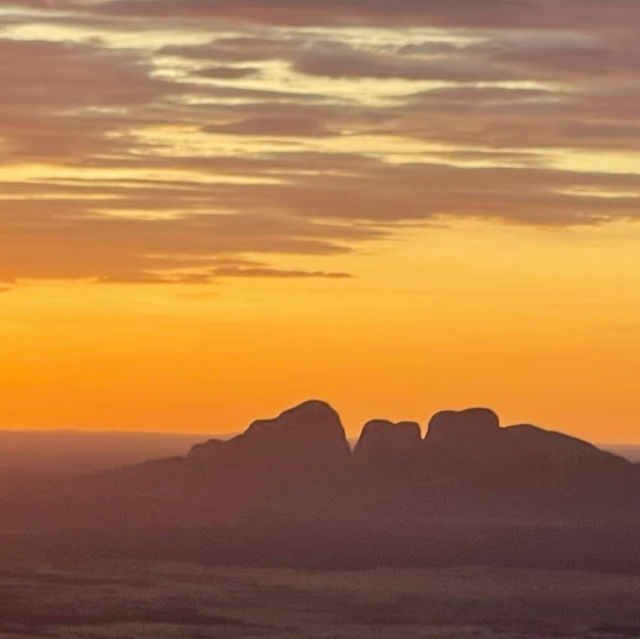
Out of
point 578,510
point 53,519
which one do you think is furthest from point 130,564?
point 578,510

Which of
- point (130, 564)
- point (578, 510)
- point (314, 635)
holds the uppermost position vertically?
point (578, 510)

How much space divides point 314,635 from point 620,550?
6476 centimetres

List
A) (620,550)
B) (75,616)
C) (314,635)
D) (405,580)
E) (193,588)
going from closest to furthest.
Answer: (314,635), (75,616), (193,588), (405,580), (620,550)

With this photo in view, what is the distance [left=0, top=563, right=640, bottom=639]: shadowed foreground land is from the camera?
100750mm

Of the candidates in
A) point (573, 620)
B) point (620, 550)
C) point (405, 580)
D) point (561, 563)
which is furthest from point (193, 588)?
point (620, 550)

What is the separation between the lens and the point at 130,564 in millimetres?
138875

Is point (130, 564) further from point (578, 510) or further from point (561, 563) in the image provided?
point (578, 510)

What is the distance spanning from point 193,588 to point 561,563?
32936mm

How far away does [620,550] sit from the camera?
159m

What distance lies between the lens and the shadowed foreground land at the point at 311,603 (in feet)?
331

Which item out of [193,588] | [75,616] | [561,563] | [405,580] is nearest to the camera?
[75,616]

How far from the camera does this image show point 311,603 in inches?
4496

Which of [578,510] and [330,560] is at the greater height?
[578,510]

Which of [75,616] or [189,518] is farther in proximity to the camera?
[189,518]
